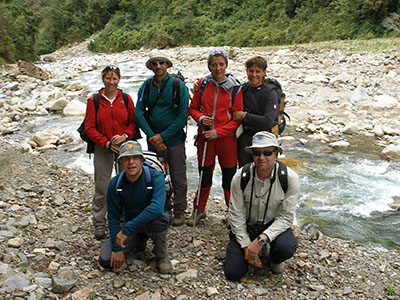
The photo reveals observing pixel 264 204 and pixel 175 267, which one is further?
pixel 175 267

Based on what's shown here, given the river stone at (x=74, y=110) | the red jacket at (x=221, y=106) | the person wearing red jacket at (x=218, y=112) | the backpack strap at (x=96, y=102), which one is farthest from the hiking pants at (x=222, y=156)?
the river stone at (x=74, y=110)

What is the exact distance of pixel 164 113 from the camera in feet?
14.3

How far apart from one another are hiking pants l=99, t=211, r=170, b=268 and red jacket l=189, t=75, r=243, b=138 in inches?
50.6

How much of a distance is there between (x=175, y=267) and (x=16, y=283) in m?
1.62

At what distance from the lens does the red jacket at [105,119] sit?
13.8ft

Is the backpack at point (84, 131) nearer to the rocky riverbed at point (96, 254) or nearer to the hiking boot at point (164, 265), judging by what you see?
the rocky riverbed at point (96, 254)

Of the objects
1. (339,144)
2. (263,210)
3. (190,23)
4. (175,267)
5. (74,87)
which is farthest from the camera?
(190,23)

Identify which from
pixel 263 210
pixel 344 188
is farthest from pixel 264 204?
pixel 344 188

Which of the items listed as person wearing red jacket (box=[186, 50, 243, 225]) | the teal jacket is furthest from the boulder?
person wearing red jacket (box=[186, 50, 243, 225])

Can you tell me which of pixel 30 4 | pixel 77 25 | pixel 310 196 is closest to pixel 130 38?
pixel 77 25

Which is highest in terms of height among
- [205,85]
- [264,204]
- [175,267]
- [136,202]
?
[205,85]

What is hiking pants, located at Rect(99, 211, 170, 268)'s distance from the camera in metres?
3.59

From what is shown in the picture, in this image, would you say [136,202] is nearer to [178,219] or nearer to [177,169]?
[177,169]

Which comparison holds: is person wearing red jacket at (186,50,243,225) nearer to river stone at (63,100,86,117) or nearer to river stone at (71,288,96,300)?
river stone at (71,288,96,300)
